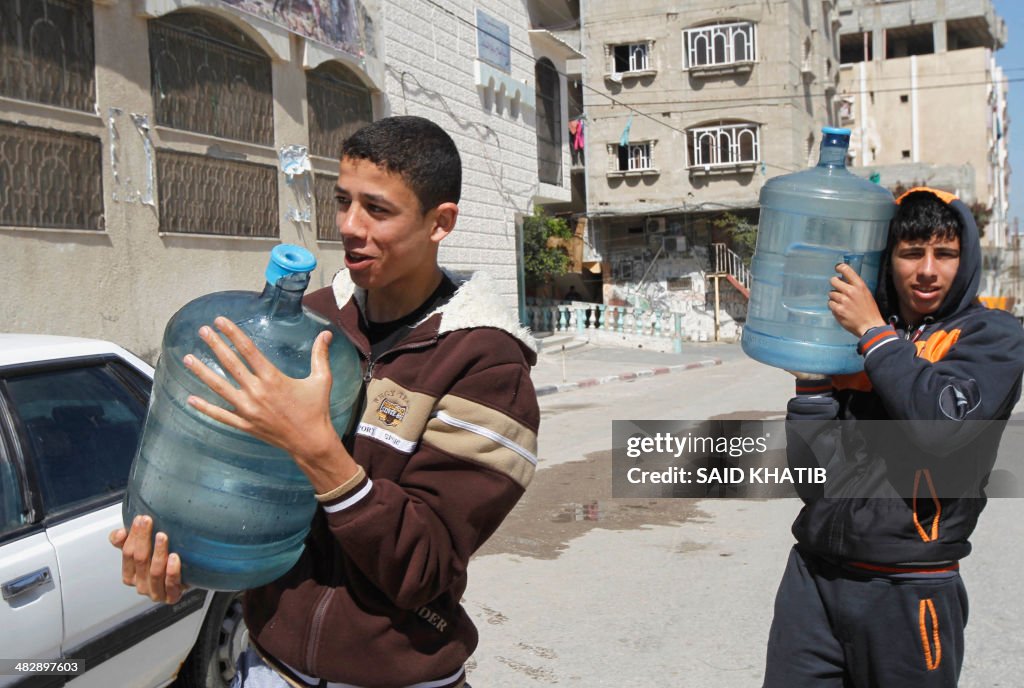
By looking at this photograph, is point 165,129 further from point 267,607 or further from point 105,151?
point 267,607

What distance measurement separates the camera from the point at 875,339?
2.38m

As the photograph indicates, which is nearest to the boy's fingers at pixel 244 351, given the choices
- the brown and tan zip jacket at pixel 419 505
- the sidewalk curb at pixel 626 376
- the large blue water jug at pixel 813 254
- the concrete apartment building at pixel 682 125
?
the brown and tan zip jacket at pixel 419 505

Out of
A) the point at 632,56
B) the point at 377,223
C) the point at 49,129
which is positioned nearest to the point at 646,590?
the point at 377,223

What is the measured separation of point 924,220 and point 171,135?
11189mm

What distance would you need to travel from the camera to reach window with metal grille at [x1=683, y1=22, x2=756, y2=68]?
33.2 meters

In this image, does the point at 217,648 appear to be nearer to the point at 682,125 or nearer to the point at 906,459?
the point at 906,459

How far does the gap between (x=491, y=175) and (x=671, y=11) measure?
52.1ft

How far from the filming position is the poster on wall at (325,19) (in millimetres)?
13695

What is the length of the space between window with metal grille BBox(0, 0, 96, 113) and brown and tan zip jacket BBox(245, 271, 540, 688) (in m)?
9.81

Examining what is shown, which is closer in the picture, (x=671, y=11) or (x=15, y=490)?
(x=15, y=490)

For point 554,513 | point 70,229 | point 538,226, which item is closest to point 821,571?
point 554,513

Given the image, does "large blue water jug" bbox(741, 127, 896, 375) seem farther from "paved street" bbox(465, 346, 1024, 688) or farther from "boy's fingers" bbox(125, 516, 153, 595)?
"paved street" bbox(465, 346, 1024, 688)

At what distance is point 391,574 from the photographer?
1625 millimetres

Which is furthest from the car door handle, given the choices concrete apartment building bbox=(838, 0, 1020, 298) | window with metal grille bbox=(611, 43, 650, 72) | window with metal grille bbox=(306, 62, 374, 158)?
concrete apartment building bbox=(838, 0, 1020, 298)
